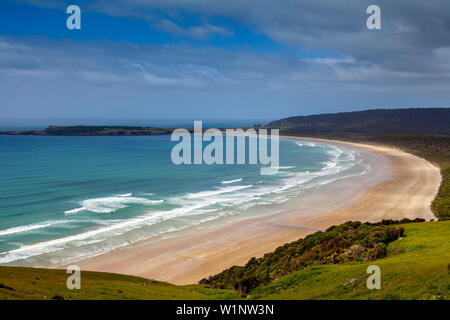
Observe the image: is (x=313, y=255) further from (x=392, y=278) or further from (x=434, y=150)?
(x=434, y=150)

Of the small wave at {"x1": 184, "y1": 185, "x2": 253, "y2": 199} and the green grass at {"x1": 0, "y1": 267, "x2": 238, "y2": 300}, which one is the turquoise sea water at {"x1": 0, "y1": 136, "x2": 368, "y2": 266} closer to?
the small wave at {"x1": 184, "y1": 185, "x2": 253, "y2": 199}

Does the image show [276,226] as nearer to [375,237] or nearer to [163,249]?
[163,249]

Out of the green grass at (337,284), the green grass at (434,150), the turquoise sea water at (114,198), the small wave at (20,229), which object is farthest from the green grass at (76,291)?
the green grass at (434,150)

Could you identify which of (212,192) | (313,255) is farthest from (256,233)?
(212,192)

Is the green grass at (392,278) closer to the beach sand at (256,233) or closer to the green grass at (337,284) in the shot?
the green grass at (337,284)

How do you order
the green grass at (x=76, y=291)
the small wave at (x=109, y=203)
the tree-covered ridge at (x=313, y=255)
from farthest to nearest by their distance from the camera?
the small wave at (x=109, y=203) → the tree-covered ridge at (x=313, y=255) → the green grass at (x=76, y=291)
